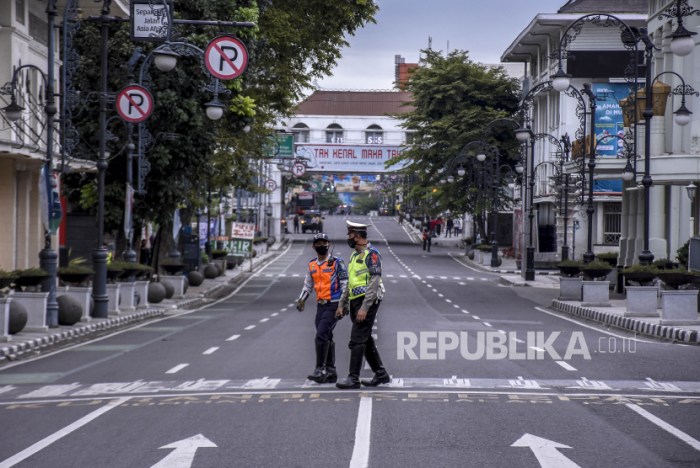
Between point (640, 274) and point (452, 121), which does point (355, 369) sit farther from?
point (452, 121)

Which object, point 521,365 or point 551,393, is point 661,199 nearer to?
point 521,365

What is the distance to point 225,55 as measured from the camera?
2550 cm

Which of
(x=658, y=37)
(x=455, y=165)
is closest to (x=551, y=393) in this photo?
(x=658, y=37)

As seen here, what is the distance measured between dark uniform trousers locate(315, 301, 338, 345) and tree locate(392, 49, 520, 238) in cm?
6448

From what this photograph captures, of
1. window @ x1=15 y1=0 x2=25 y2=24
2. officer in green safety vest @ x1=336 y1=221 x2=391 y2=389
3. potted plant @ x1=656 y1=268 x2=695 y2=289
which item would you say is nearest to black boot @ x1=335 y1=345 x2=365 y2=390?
officer in green safety vest @ x1=336 y1=221 x2=391 y2=389

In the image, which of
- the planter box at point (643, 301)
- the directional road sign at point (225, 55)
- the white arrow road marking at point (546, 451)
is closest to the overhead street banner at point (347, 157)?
the planter box at point (643, 301)

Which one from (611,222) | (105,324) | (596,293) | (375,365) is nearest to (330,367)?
(375,365)

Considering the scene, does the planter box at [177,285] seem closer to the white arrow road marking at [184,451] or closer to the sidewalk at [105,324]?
the sidewalk at [105,324]

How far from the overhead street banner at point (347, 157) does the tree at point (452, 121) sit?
10377 mm

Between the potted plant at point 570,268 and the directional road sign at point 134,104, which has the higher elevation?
the directional road sign at point 134,104

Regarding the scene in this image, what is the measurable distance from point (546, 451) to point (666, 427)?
1.92 metres

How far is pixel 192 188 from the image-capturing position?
41.8m

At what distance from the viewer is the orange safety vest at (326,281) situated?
14.9m

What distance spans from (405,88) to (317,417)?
76.4 metres
